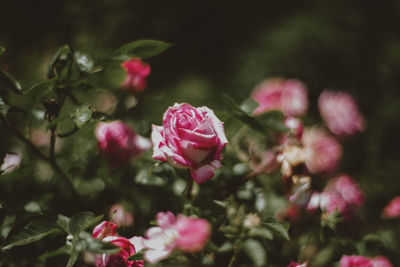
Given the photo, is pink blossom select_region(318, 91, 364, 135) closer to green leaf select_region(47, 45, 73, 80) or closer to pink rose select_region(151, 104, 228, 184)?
pink rose select_region(151, 104, 228, 184)

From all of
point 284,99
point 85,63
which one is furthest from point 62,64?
point 284,99

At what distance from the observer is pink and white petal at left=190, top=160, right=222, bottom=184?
486 millimetres

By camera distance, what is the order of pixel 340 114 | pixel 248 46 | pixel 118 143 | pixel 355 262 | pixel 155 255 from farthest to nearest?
pixel 248 46, pixel 340 114, pixel 118 143, pixel 355 262, pixel 155 255

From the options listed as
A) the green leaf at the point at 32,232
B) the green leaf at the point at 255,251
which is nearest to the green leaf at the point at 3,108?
the green leaf at the point at 32,232

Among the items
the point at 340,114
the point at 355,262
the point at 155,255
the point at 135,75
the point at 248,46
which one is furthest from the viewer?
the point at 248,46

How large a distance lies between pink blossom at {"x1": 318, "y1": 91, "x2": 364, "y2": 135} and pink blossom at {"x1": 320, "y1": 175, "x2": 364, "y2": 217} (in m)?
0.16

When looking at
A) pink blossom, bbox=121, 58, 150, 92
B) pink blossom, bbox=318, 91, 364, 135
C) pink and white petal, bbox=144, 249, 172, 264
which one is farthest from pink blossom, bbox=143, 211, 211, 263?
pink blossom, bbox=318, 91, 364, 135

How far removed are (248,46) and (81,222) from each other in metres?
A: 2.11

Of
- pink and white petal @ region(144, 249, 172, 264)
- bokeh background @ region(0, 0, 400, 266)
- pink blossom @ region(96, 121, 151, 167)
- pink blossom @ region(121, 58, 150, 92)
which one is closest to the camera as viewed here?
pink and white petal @ region(144, 249, 172, 264)

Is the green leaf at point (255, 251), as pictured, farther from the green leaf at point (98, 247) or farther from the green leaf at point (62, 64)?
the green leaf at point (62, 64)

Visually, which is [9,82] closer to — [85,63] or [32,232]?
[85,63]

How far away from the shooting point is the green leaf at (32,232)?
0.48 m

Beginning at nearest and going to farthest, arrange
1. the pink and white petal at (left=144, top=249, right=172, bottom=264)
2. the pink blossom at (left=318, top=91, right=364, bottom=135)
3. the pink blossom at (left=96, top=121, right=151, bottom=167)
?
the pink and white petal at (left=144, top=249, right=172, bottom=264) < the pink blossom at (left=96, top=121, right=151, bottom=167) < the pink blossom at (left=318, top=91, right=364, bottom=135)

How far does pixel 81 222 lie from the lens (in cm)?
48
